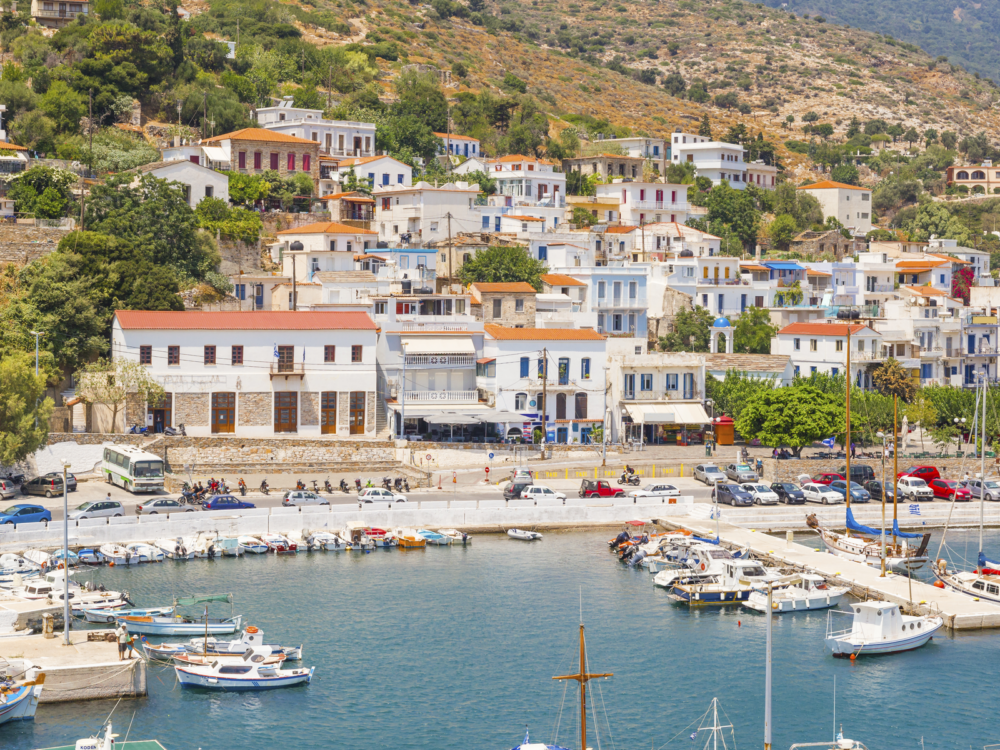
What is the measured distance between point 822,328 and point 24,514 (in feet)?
167

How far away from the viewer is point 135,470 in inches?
2200

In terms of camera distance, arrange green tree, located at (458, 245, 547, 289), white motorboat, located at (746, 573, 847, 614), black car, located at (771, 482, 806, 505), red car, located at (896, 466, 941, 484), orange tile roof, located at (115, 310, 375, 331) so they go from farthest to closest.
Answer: green tree, located at (458, 245, 547, 289), red car, located at (896, 466, 941, 484), orange tile roof, located at (115, 310, 375, 331), black car, located at (771, 482, 806, 505), white motorboat, located at (746, 573, 847, 614)

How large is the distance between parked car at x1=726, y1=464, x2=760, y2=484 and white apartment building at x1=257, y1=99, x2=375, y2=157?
174 feet

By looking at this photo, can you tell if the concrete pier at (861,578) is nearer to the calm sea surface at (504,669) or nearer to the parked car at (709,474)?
Answer: the calm sea surface at (504,669)

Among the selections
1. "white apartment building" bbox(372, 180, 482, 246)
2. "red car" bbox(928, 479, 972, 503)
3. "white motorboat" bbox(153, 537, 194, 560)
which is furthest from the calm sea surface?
"white apartment building" bbox(372, 180, 482, 246)

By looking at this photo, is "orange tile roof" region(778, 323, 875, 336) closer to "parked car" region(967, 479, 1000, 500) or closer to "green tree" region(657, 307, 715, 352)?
"green tree" region(657, 307, 715, 352)

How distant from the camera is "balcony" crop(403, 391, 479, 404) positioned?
67562mm

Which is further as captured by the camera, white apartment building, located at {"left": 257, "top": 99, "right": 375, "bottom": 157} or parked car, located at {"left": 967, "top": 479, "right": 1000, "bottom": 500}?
white apartment building, located at {"left": 257, "top": 99, "right": 375, "bottom": 157}

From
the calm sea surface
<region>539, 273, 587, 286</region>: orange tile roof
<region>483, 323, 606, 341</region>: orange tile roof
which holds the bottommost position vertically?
the calm sea surface

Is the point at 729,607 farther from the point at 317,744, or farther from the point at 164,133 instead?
the point at 164,133

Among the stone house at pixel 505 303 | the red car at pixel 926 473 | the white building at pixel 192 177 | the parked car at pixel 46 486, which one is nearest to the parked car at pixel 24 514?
the parked car at pixel 46 486

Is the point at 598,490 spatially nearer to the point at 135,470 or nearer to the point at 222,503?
the point at 222,503

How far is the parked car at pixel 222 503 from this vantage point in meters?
53.1

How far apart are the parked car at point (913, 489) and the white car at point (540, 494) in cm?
1751
